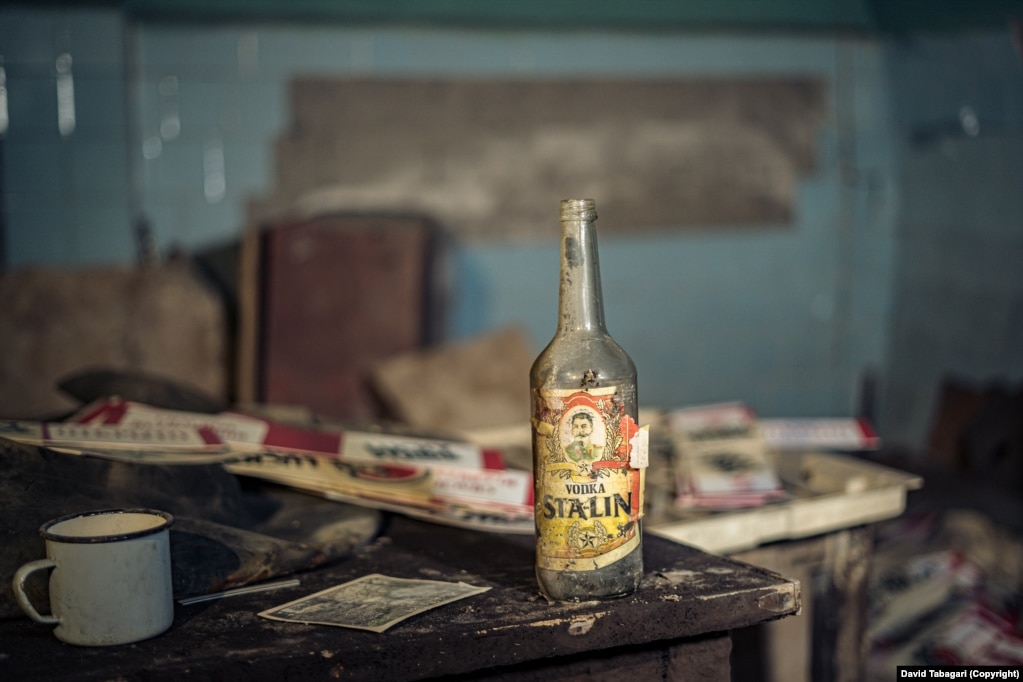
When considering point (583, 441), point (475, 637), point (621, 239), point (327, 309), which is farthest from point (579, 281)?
point (621, 239)

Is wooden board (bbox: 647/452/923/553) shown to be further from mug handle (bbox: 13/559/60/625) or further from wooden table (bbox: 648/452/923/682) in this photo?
mug handle (bbox: 13/559/60/625)

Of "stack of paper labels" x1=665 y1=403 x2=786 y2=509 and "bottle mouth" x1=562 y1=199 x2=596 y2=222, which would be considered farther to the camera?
"stack of paper labels" x1=665 y1=403 x2=786 y2=509

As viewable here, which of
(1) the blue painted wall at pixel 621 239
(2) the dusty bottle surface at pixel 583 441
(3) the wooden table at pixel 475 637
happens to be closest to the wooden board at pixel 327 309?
(1) the blue painted wall at pixel 621 239

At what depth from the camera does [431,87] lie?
4391mm

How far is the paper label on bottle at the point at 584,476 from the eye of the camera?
132 cm

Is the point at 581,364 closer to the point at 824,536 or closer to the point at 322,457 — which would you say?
the point at 322,457

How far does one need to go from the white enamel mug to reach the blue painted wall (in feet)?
9.98

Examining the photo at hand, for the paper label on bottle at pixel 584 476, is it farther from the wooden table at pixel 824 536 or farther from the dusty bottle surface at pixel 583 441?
the wooden table at pixel 824 536

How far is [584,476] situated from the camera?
4.33 feet

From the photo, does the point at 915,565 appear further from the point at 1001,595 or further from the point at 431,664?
the point at 431,664

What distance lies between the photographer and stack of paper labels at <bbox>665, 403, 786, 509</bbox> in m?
2.00

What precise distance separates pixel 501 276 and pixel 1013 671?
2737 mm

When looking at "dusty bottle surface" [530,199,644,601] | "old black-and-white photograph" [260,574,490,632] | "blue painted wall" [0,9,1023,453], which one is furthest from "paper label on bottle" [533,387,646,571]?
"blue painted wall" [0,9,1023,453]

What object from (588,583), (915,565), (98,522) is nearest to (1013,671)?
(915,565)
